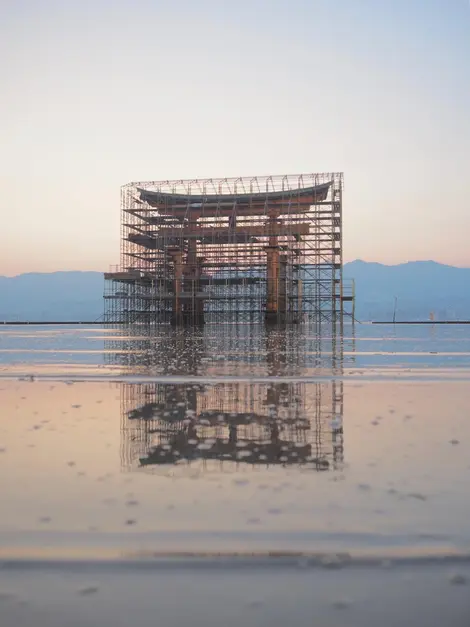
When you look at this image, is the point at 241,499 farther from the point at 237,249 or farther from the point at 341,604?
the point at 237,249

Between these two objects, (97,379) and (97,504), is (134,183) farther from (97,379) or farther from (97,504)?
(97,504)

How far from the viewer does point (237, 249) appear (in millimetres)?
51125

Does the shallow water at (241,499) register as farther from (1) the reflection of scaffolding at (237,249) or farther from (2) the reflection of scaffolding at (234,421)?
(1) the reflection of scaffolding at (237,249)

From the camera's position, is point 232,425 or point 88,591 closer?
point 88,591

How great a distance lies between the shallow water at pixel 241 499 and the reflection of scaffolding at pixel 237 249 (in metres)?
37.7

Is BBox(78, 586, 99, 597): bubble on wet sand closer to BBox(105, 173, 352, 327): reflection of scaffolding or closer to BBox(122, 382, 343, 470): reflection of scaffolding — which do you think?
BBox(122, 382, 343, 470): reflection of scaffolding

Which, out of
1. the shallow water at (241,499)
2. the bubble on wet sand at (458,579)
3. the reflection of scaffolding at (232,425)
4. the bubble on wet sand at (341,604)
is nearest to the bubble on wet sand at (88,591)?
the shallow water at (241,499)

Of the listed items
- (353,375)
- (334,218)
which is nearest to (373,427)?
(353,375)

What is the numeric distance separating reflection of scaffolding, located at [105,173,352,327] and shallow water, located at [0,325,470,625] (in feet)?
124

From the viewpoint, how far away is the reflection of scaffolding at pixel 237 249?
46969 millimetres

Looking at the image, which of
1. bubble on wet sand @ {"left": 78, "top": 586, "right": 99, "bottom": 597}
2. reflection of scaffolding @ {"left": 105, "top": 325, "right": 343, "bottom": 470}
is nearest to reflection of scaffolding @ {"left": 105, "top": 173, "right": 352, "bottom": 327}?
reflection of scaffolding @ {"left": 105, "top": 325, "right": 343, "bottom": 470}

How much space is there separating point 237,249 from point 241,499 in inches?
1876

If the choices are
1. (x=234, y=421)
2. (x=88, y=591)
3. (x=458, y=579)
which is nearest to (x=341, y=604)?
(x=458, y=579)

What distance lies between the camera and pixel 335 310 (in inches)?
1893
